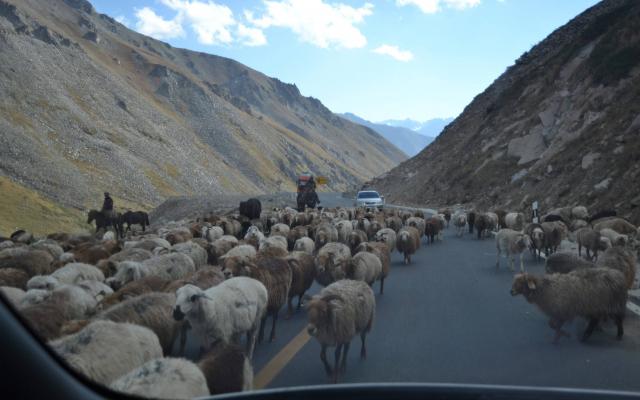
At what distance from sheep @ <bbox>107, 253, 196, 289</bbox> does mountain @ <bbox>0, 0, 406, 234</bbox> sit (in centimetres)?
3858

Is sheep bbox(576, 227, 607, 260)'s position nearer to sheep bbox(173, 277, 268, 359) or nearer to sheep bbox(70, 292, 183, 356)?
sheep bbox(173, 277, 268, 359)

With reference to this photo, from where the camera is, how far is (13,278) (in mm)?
9570

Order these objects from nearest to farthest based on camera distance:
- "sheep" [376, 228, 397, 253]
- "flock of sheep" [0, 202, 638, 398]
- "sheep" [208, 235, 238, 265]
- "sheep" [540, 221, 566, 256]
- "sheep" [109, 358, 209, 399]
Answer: "sheep" [109, 358, 209, 399] < "flock of sheep" [0, 202, 638, 398] < "sheep" [208, 235, 238, 265] < "sheep" [376, 228, 397, 253] < "sheep" [540, 221, 566, 256]

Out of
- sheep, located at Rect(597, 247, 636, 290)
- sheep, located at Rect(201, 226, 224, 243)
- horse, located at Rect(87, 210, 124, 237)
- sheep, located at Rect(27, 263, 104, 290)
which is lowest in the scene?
horse, located at Rect(87, 210, 124, 237)

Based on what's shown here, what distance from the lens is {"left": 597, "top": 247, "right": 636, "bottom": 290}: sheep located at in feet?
31.2

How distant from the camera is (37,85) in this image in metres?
81.9

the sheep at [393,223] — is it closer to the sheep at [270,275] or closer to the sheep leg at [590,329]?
the sheep at [270,275]

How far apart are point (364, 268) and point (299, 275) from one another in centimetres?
114

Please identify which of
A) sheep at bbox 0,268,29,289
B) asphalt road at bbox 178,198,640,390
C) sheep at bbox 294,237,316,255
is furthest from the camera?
sheep at bbox 294,237,316,255

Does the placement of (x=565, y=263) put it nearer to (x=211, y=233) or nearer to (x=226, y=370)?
(x=226, y=370)

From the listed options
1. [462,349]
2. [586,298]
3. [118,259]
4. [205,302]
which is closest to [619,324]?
[586,298]

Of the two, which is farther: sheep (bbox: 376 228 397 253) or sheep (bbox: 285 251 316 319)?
sheep (bbox: 376 228 397 253)

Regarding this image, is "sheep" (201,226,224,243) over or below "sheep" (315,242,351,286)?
below

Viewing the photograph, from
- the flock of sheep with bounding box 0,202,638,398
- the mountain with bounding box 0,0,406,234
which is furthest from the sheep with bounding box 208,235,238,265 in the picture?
the mountain with bounding box 0,0,406,234
